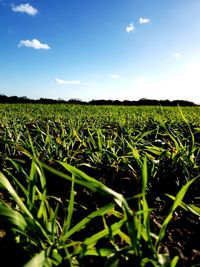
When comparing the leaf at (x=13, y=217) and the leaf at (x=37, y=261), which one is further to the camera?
the leaf at (x=13, y=217)

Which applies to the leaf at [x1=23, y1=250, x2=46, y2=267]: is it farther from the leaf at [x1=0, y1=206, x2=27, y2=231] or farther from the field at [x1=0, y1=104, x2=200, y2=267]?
the leaf at [x1=0, y1=206, x2=27, y2=231]

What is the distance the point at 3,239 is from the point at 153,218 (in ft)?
1.99

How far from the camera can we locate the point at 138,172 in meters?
1.82

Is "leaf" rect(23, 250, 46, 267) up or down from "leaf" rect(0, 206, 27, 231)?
down

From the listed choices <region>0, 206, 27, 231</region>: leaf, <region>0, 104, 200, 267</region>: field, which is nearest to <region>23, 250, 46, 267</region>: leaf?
<region>0, 104, 200, 267</region>: field

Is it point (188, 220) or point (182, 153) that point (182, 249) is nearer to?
point (188, 220)

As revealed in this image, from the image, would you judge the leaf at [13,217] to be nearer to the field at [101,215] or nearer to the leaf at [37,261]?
the field at [101,215]

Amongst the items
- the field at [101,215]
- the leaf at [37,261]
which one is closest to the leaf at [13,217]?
the field at [101,215]

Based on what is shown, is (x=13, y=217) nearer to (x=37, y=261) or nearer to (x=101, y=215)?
(x=37, y=261)

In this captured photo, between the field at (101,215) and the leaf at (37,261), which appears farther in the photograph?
the field at (101,215)

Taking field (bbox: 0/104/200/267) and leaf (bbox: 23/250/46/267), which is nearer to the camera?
leaf (bbox: 23/250/46/267)

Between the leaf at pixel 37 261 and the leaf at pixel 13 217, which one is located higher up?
the leaf at pixel 13 217

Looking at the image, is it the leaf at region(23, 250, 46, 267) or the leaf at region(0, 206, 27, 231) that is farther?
the leaf at region(0, 206, 27, 231)

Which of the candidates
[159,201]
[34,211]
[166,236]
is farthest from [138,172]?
[34,211]
